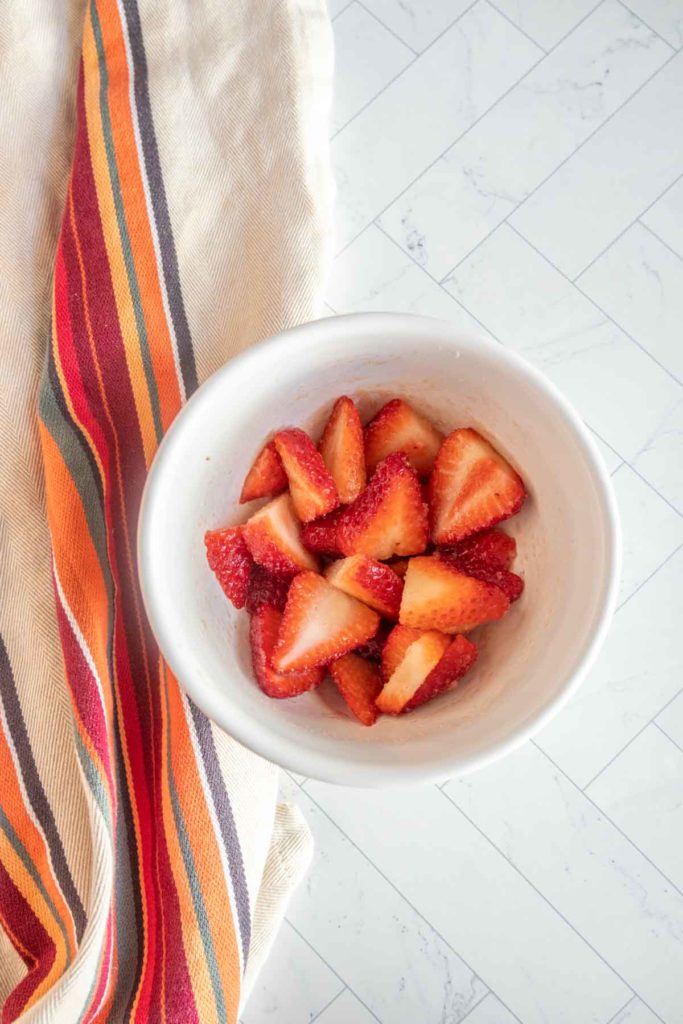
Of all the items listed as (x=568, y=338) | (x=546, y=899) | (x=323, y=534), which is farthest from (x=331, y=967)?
(x=568, y=338)

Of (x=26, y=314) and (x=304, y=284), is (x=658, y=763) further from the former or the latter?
(x=26, y=314)

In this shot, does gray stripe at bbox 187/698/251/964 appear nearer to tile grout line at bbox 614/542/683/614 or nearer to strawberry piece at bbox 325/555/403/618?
strawberry piece at bbox 325/555/403/618

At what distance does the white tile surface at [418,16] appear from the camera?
864 millimetres

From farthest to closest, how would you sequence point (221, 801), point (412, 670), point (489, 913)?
point (489, 913) < point (221, 801) < point (412, 670)

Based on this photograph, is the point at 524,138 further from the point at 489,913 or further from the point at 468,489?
the point at 489,913

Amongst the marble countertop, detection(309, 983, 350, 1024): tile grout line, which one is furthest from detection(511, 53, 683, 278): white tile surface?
detection(309, 983, 350, 1024): tile grout line

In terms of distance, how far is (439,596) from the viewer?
623 mm

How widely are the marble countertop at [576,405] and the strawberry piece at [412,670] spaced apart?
0.74ft

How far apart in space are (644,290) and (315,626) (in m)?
0.42

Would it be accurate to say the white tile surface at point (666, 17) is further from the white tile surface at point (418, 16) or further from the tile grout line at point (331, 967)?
the tile grout line at point (331, 967)

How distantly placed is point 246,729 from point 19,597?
253mm

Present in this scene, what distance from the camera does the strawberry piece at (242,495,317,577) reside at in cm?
65

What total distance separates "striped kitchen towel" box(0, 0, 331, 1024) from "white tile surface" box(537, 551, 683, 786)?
0.80 feet

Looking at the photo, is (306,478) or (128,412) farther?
(128,412)
